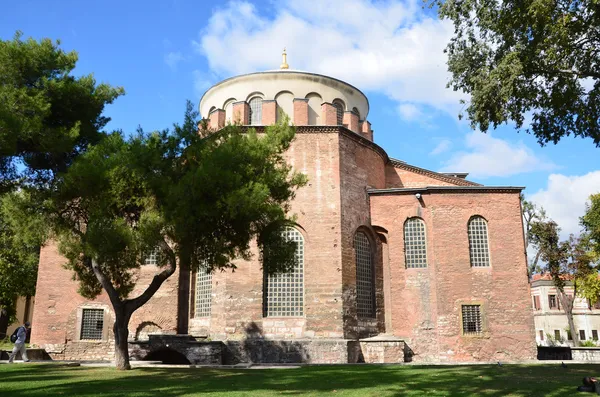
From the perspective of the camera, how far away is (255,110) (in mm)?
22641

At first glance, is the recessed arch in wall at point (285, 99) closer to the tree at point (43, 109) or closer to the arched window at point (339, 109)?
the arched window at point (339, 109)

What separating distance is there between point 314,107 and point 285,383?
14.2 metres

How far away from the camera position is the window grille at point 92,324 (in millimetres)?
21375

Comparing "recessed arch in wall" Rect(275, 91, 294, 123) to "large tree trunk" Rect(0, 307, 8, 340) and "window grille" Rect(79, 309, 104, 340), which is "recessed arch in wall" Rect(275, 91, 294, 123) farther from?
"large tree trunk" Rect(0, 307, 8, 340)

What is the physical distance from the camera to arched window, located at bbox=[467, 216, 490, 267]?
67.7 feet

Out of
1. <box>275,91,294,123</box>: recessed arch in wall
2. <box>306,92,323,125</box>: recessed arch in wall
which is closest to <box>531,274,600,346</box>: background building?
<box>306,92,323,125</box>: recessed arch in wall

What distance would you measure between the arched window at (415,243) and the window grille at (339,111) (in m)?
5.35

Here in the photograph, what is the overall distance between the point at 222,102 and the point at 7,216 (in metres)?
11.8

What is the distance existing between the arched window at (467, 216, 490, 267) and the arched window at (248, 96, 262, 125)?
9.93 metres

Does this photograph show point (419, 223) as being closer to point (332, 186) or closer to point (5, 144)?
point (332, 186)

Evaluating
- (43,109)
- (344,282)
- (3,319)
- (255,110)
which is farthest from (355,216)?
(3,319)

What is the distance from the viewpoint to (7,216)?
13547 millimetres

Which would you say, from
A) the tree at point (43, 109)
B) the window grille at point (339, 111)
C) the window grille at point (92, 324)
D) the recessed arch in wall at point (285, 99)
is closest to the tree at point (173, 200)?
the tree at point (43, 109)

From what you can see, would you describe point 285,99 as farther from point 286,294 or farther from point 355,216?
point 286,294
